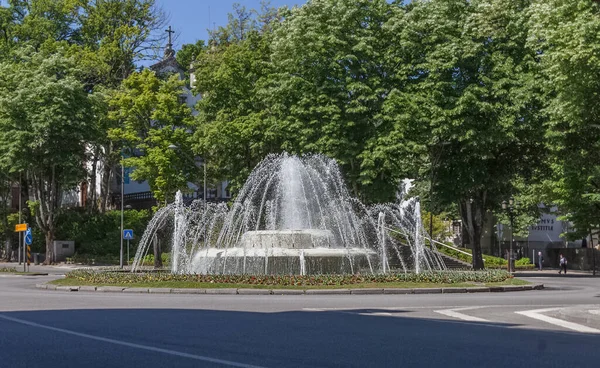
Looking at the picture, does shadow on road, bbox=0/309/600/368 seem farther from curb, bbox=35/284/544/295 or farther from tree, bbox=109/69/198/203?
tree, bbox=109/69/198/203

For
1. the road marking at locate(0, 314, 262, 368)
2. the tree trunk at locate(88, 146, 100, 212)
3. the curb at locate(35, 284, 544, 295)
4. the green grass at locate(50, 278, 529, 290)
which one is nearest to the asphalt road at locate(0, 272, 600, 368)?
the road marking at locate(0, 314, 262, 368)

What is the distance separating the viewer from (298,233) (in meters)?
28.5

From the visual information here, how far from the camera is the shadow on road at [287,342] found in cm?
902

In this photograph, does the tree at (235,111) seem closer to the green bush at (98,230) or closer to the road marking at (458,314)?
the green bush at (98,230)

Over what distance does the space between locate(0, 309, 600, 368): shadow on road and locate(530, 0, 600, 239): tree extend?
1712 cm

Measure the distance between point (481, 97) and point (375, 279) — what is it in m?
15.4

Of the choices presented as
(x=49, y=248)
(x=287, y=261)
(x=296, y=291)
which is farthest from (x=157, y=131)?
(x=296, y=291)

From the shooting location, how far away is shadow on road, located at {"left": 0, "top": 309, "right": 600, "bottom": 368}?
9016 millimetres

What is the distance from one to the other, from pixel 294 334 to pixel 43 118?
43448mm

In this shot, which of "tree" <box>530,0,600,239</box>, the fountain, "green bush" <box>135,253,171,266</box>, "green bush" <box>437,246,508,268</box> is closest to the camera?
the fountain

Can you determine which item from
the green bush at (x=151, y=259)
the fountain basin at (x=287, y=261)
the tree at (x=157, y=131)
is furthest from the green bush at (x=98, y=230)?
the fountain basin at (x=287, y=261)

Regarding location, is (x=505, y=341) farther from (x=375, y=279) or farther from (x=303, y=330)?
(x=375, y=279)

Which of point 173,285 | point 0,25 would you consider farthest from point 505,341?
point 0,25

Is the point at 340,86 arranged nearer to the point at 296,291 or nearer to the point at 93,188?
the point at 296,291
